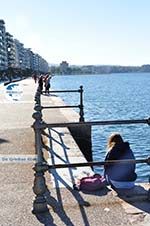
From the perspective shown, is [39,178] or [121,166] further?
[121,166]

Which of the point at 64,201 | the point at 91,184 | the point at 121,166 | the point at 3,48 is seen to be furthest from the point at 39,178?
the point at 3,48

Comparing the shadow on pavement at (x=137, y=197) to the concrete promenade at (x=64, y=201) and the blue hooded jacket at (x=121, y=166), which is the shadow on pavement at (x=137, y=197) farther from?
the blue hooded jacket at (x=121, y=166)

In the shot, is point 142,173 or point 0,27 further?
point 0,27

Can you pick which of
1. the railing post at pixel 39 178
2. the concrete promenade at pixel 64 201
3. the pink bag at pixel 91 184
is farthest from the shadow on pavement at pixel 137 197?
the railing post at pixel 39 178

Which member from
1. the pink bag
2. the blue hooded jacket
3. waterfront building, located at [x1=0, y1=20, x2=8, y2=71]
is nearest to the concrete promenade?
the pink bag

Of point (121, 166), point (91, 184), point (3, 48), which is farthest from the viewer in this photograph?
point (3, 48)

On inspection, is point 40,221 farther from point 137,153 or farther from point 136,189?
point 137,153

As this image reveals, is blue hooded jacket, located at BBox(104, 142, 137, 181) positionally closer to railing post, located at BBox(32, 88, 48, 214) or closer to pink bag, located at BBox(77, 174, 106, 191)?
pink bag, located at BBox(77, 174, 106, 191)

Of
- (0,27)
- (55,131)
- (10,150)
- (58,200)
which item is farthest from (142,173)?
(0,27)

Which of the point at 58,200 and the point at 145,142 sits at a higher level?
the point at 58,200

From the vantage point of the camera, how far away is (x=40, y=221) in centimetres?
536

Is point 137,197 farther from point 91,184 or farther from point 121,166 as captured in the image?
point 91,184

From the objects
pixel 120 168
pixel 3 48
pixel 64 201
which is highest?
pixel 120 168

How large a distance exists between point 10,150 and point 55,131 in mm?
2647
